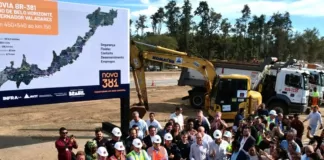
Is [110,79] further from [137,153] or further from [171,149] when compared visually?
[137,153]

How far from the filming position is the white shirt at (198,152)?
787 cm

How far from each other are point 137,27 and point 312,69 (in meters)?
95.5

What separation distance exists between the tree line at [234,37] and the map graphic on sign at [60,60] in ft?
218

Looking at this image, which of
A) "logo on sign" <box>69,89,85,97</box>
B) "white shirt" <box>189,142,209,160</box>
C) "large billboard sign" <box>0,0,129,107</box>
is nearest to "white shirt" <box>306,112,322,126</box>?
"large billboard sign" <box>0,0,129,107</box>

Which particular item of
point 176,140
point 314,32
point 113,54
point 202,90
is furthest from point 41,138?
point 314,32

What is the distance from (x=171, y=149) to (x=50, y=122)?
36.0ft

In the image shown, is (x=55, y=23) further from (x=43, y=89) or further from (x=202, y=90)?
(x=202, y=90)

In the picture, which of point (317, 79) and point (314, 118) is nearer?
point (314, 118)

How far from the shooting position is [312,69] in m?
23.4

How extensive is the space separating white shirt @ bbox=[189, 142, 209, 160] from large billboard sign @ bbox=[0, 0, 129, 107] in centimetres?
555

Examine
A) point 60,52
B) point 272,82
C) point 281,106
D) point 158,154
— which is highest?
point 60,52

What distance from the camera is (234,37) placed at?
98.8 m

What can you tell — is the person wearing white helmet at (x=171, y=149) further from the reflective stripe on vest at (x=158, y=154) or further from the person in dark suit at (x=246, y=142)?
the person in dark suit at (x=246, y=142)

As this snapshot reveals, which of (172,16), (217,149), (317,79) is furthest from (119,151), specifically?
(172,16)
